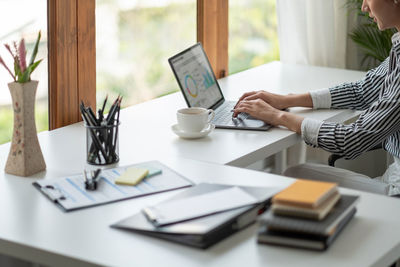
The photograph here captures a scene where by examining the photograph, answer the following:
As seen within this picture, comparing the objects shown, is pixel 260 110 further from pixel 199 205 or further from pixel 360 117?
pixel 199 205

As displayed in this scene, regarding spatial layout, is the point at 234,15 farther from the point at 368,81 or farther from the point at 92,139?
the point at 92,139

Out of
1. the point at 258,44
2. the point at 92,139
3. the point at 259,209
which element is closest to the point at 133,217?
the point at 259,209

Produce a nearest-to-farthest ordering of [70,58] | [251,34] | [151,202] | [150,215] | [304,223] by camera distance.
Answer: [304,223], [150,215], [151,202], [70,58], [251,34]

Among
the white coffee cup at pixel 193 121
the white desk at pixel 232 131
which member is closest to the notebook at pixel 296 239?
the white desk at pixel 232 131

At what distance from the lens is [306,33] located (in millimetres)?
3371

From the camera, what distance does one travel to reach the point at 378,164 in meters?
3.11

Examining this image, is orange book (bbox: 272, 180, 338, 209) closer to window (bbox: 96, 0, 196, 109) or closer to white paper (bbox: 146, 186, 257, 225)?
white paper (bbox: 146, 186, 257, 225)

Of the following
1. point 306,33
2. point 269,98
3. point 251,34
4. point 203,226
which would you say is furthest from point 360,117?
point 251,34

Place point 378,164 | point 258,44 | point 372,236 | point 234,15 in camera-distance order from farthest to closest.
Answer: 1. point 258,44
2. point 234,15
3. point 378,164
4. point 372,236

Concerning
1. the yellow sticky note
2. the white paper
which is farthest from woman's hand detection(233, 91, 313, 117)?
the white paper

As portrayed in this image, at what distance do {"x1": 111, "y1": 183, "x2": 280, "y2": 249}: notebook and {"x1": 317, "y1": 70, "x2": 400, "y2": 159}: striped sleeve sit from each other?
2.08 ft

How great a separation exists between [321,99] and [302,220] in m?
1.20

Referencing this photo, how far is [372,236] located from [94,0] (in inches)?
53.8

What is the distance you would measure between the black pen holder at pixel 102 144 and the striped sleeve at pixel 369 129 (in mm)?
641
